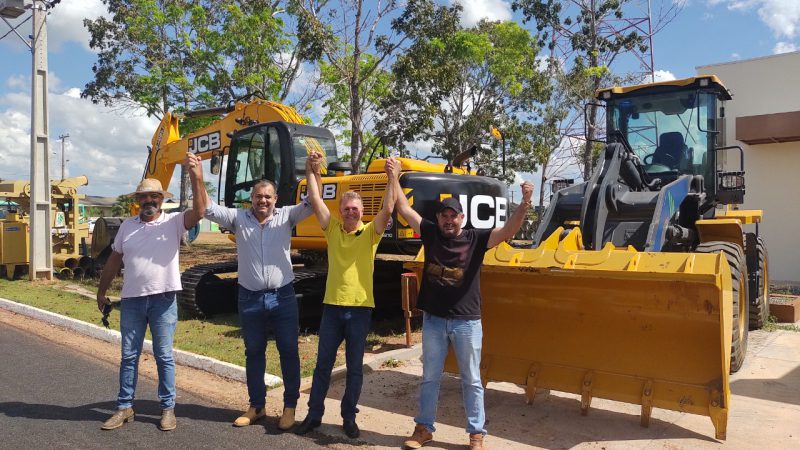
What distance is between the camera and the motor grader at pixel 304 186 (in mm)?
7465

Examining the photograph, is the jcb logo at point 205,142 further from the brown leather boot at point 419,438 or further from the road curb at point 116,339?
the brown leather boot at point 419,438

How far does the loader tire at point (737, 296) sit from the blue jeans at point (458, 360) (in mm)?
2576

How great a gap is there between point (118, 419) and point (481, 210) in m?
4.49

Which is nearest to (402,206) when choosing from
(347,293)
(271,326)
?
(347,293)

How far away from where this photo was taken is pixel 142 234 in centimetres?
452

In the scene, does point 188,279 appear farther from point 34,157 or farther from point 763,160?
point 763,160

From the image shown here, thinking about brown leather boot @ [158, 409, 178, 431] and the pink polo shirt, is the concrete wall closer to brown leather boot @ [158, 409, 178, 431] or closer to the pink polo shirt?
the pink polo shirt

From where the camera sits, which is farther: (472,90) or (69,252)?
(472,90)

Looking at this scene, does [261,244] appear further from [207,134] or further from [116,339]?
[207,134]

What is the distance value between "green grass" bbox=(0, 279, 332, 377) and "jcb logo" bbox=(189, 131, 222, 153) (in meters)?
2.62

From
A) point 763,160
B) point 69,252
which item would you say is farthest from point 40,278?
point 763,160

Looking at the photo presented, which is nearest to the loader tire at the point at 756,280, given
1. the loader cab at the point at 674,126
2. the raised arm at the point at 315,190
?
the loader cab at the point at 674,126

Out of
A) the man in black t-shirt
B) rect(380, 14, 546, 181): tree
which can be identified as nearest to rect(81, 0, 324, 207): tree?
rect(380, 14, 546, 181): tree

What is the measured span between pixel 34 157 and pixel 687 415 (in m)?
14.1
